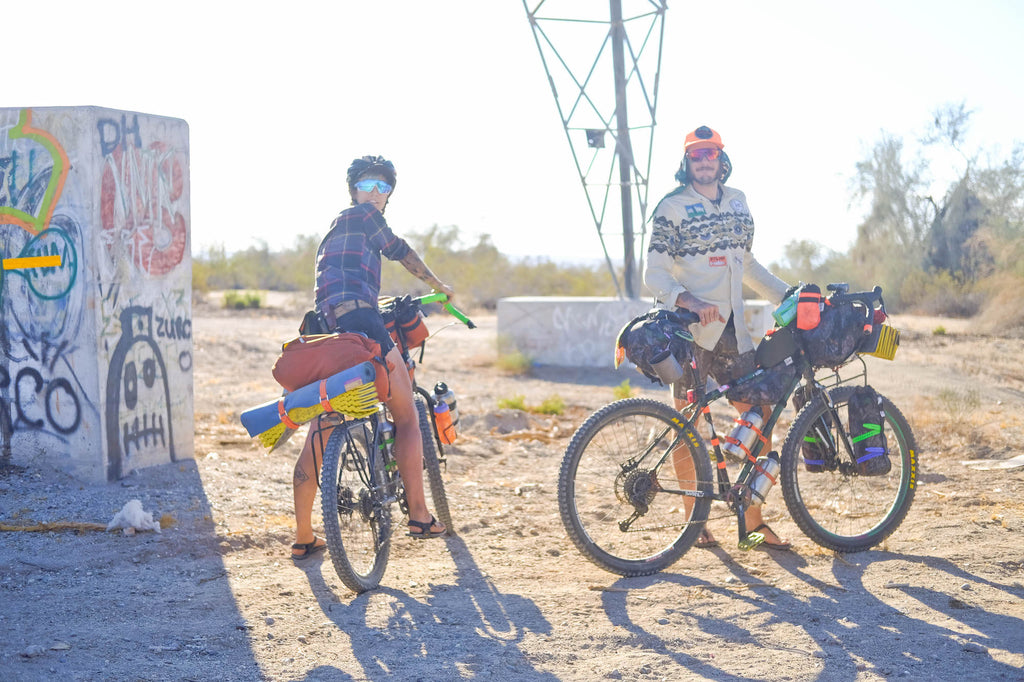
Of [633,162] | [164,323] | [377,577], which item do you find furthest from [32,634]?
[633,162]

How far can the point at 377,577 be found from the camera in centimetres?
436

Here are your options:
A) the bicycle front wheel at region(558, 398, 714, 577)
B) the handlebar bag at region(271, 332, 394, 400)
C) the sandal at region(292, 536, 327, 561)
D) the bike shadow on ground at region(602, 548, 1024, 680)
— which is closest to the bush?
the sandal at region(292, 536, 327, 561)

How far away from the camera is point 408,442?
4.55 m

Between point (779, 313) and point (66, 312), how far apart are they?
418 cm

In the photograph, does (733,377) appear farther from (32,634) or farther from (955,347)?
(955,347)

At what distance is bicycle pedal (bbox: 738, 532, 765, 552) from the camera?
4492 mm

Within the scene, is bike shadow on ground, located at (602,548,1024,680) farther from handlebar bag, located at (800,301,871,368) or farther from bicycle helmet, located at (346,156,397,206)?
bicycle helmet, located at (346,156,397,206)

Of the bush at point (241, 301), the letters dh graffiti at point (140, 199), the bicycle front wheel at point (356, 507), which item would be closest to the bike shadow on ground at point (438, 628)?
the bicycle front wheel at point (356, 507)

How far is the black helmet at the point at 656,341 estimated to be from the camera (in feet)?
14.4

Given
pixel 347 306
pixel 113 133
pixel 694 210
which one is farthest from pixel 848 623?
pixel 113 133

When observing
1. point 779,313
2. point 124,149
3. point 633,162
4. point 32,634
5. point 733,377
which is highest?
point 633,162

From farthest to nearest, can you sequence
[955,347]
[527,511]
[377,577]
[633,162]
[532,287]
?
[532,287], [955,347], [633,162], [527,511], [377,577]

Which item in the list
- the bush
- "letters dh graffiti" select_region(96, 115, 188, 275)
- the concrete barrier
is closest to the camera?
"letters dh graffiti" select_region(96, 115, 188, 275)

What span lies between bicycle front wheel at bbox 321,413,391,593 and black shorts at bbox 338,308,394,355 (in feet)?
1.23
